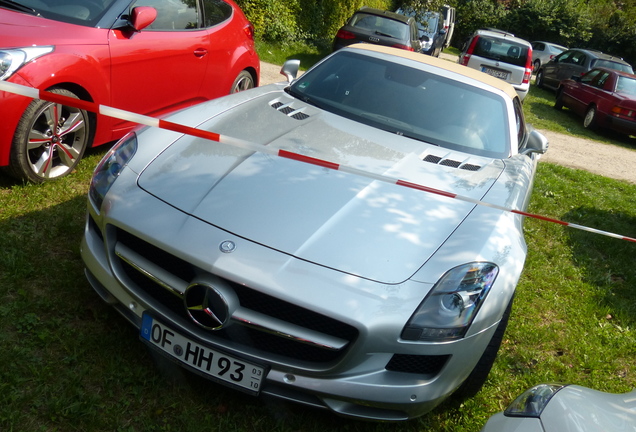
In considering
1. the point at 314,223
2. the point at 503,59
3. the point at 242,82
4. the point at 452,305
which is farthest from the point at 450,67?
the point at 503,59

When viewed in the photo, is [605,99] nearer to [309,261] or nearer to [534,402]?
[309,261]

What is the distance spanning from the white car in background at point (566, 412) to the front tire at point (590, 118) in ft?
41.0

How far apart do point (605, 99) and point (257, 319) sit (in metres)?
12.6

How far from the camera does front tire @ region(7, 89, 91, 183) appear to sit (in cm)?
395

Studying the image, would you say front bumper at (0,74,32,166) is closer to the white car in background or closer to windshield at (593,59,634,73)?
the white car in background

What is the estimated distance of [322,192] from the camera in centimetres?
285

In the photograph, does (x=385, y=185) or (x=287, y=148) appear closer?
(x=385, y=185)

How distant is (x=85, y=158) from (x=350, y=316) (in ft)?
11.3

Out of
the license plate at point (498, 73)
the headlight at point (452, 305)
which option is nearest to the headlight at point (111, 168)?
the headlight at point (452, 305)

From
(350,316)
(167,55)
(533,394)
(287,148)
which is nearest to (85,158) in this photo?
(167,55)

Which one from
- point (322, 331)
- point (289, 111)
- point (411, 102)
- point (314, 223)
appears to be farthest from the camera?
point (411, 102)

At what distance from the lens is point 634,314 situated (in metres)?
4.48

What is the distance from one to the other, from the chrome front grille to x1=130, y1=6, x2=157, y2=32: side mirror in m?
2.38

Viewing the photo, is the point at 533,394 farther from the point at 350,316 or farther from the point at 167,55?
the point at 167,55
